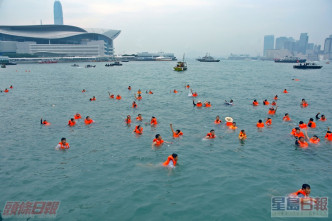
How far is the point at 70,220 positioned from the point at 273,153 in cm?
1317

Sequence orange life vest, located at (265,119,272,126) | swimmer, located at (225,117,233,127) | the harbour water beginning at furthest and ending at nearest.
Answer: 1. orange life vest, located at (265,119,272,126)
2. swimmer, located at (225,117,233,127)
3. the harbour water

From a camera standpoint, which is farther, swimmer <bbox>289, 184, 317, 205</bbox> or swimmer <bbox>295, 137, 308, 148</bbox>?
swimmer <bbox>295, 137, 308, 148</bbox>

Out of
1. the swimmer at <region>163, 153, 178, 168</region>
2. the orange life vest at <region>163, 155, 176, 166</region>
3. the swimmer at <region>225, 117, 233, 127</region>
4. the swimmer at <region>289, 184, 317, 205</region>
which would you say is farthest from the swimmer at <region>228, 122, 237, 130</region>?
the swimmer at <region>289, 184, 317, 205</region>

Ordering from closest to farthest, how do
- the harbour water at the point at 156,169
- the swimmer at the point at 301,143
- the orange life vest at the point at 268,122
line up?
the harbour water at the point at 156,169
the swimmer at the point at 301,143
the orange life vest at the point at 268,122

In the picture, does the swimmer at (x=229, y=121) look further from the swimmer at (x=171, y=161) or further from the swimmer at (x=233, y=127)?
the swimmer at (x=171, y=161)

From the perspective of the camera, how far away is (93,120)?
82.8 feet

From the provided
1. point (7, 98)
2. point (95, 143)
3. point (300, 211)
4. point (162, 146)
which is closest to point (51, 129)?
point (95, 143)

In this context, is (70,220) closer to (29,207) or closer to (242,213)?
(29,207)
